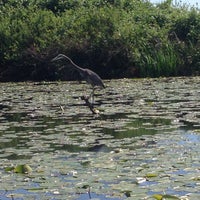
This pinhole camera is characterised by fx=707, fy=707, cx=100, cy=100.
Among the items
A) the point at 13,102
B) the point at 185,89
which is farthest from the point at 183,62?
the point at 13,102

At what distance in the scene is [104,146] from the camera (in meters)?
9.22

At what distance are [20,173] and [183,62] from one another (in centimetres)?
1502

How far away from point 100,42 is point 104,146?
1402cm

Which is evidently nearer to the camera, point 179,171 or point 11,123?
point 179,171

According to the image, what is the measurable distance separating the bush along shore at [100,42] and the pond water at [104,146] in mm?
5915

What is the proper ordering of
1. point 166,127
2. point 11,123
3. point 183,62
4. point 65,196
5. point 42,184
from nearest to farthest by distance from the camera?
1. point 65,196
2. point 42,184
3. point 166,127
4. point 11,123
5. point 183,62

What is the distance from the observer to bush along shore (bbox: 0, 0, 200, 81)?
73.0 ft

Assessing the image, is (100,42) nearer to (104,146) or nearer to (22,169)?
(104,146)

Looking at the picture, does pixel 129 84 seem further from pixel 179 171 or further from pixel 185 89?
pixel 179 171

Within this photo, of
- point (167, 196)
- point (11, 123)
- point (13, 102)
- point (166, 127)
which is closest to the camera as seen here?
point (167, 196)

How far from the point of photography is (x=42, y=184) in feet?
23.0

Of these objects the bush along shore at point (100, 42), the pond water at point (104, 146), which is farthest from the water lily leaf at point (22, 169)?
the bush along shore at point (100, 42)

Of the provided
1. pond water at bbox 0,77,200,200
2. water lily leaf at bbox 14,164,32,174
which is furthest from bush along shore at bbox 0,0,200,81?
water lily leaf at bbox 14,164,32,174

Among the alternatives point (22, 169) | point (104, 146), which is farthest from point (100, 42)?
point (22, 169)
